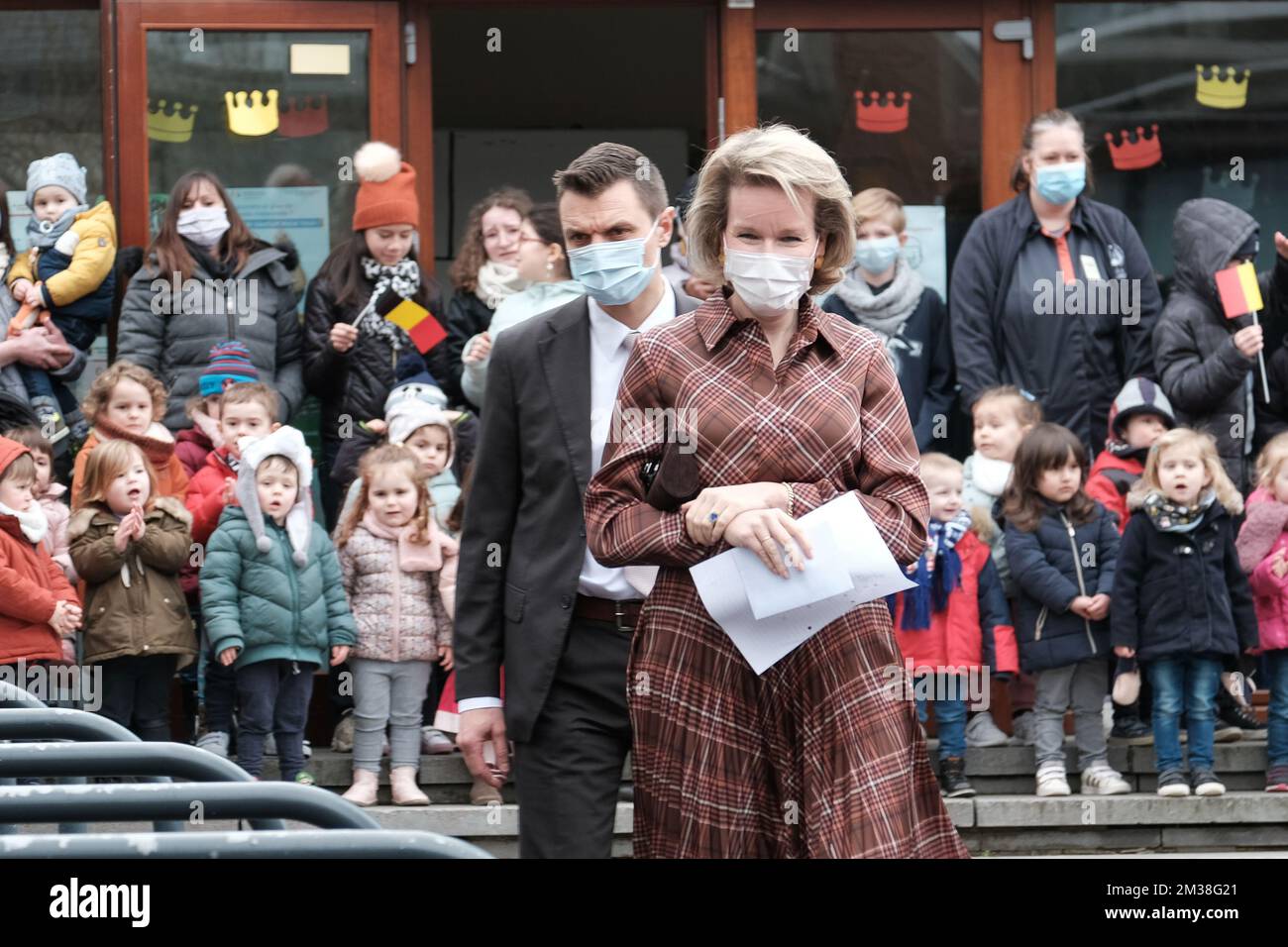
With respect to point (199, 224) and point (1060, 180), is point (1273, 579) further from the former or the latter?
point (199, 224)

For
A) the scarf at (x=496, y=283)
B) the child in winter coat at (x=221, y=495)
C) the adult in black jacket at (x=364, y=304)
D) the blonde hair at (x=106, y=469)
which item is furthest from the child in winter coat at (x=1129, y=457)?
the blonde hair at (x=106, y=469)

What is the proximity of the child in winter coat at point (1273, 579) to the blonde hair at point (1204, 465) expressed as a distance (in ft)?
0.61

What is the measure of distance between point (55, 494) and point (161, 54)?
2.48 metres

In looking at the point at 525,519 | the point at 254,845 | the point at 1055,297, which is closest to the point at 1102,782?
the point at 1055,297

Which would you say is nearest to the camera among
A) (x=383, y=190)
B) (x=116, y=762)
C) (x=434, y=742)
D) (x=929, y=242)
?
(x=116, y=762)

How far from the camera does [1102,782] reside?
8500mm

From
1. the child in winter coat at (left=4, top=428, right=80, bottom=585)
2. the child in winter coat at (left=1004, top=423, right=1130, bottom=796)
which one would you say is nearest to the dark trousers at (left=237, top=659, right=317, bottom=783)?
the child in winter coat at (left=4, top=428, right=80, bottom=585)

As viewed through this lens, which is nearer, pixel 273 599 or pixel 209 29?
pixel 273 599

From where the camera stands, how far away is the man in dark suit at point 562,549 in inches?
183

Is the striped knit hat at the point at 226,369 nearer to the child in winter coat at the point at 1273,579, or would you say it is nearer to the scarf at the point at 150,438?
the scarf at the point at 150,438

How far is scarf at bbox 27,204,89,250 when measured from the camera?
30.6 feet

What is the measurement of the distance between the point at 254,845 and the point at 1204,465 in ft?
20.7

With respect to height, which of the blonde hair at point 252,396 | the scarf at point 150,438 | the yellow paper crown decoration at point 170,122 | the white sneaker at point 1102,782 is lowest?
the white sneaker at point 1102,782
